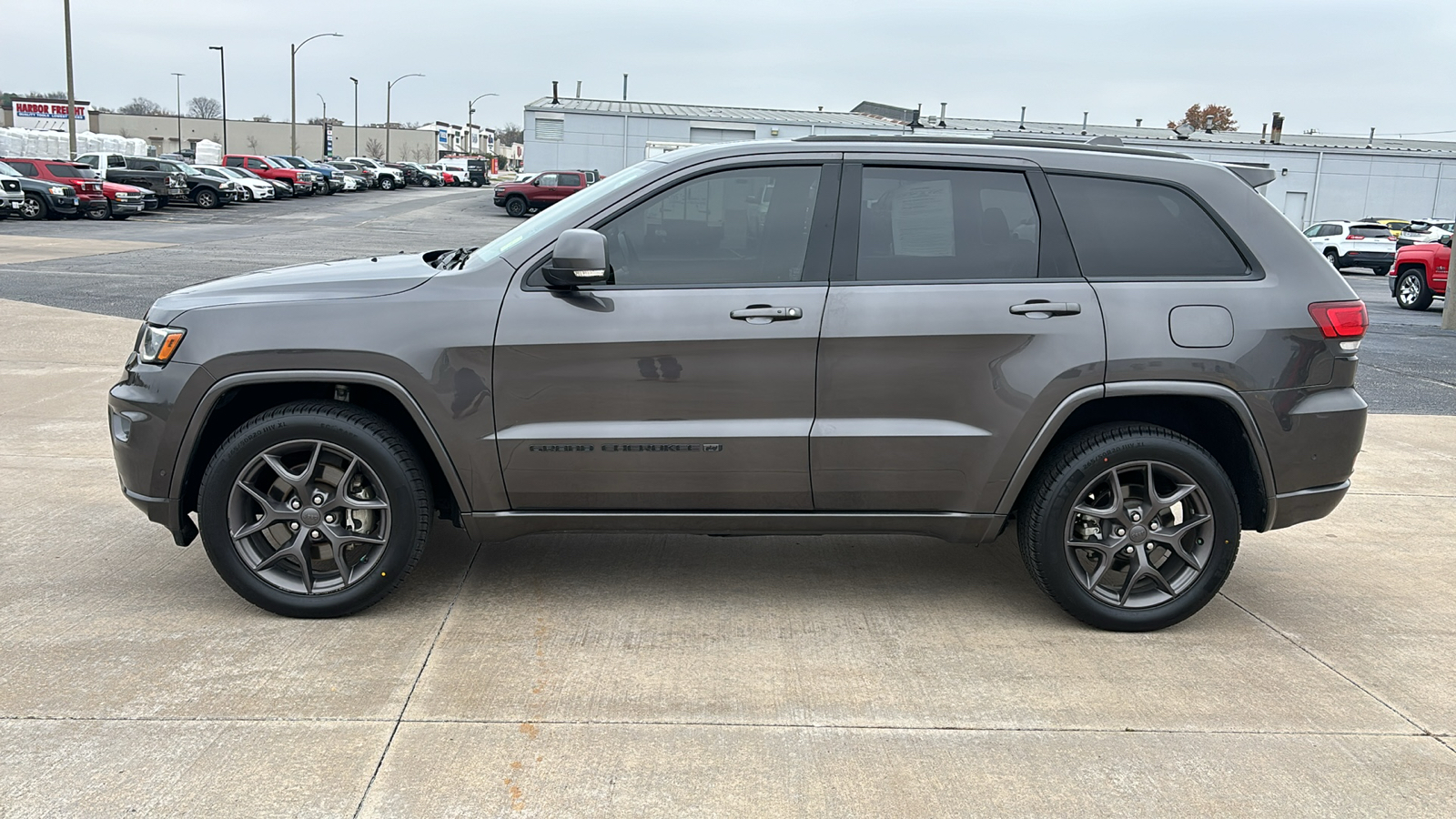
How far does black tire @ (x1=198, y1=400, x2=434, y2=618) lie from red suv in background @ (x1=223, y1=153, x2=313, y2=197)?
49.8 m

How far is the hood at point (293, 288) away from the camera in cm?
402

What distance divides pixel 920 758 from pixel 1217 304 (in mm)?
1991

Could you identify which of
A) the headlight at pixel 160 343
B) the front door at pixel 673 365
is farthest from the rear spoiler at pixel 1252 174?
the headlight at pixel 160 343

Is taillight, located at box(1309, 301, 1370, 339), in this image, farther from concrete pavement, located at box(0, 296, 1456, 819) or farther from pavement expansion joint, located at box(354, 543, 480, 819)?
pavement expansion joint, located at box(354, 543, 480, 819)

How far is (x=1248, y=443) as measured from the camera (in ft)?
13.6

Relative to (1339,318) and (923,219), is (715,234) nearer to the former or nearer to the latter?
(923,219)

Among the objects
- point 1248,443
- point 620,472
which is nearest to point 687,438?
point 620,472

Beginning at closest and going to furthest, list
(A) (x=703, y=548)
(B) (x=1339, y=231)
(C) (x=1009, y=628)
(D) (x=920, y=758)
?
(D) (x=920, y=758) < (C) (x=1009, y=628) < (A) (x=703, y=548) < (B) (x=1339, y=231)

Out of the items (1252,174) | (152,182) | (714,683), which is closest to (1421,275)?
(1252,174)

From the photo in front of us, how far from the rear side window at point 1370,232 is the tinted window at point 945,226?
106 feet

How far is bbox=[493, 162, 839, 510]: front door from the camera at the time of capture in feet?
13.0

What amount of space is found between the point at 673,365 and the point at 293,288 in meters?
1.37

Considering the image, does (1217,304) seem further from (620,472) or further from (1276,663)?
(620,472)

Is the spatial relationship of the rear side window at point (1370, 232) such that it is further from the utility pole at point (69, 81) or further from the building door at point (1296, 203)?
the utility pole at point (69, 81)
